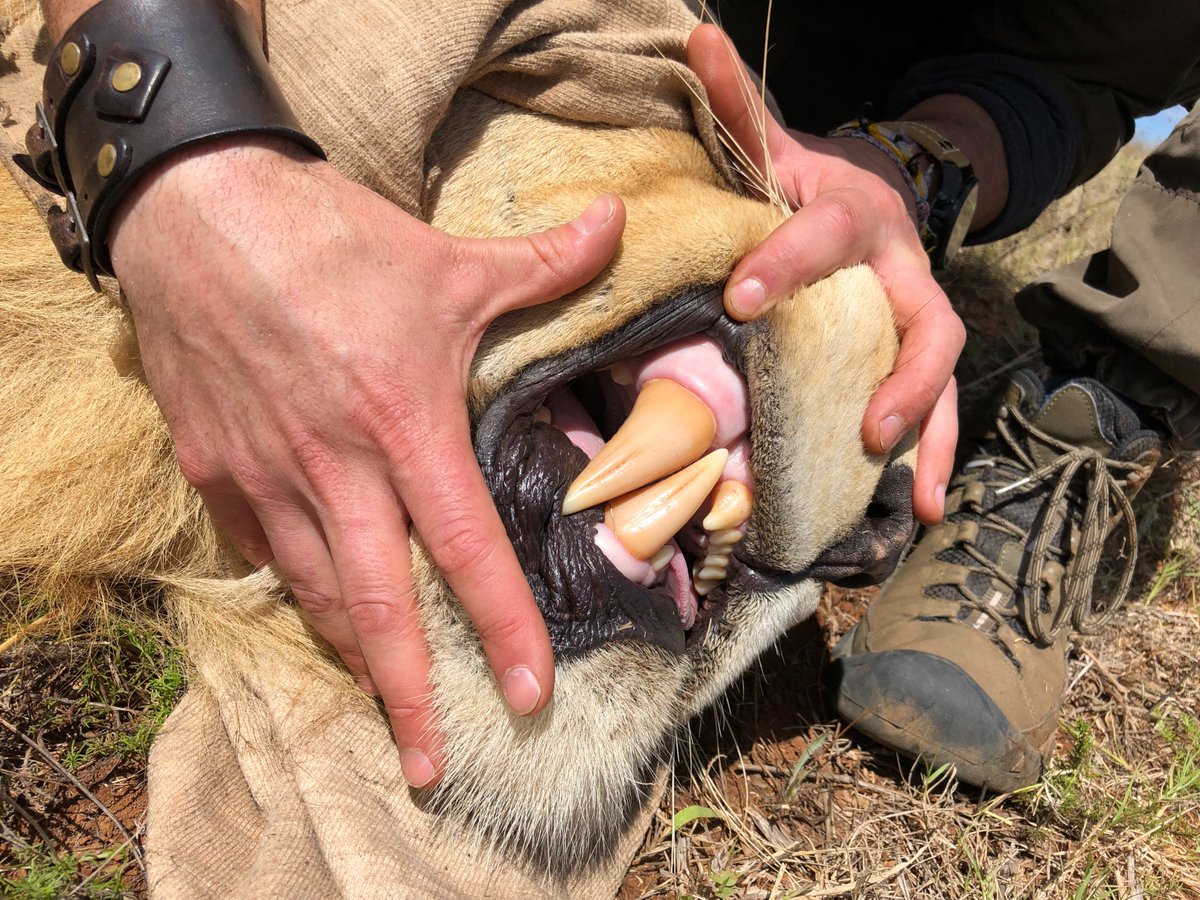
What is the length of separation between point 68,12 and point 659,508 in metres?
1.18

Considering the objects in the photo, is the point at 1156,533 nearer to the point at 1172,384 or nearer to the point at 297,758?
the point at 1172,384

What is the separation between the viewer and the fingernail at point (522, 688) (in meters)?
1.18

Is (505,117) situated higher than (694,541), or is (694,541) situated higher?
(505,117)

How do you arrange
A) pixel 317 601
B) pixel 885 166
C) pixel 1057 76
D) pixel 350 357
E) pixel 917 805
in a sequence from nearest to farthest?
pixel 350 357, pixel 317 601, pixel 917 805, pixel 885 166, pixel 1057 76

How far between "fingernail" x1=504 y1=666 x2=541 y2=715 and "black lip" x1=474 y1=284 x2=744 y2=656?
82 mm

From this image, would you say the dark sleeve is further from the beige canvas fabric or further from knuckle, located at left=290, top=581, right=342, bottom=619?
knuckle, located at left=290, top=581, right=342, bottom=619

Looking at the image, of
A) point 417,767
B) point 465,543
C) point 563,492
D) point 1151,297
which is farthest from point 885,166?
point 417,767

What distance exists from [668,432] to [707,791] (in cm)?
103

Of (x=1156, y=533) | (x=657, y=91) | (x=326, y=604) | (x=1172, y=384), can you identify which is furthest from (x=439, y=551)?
(x=1156, y=533)

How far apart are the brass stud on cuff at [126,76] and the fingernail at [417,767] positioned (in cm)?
104

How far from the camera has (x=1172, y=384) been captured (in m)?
2.31

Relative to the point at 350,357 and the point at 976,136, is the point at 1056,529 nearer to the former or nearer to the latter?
the point at 976,136

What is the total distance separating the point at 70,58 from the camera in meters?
1.21

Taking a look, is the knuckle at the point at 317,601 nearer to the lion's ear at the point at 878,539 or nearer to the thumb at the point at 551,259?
the thumb at the point at 551,259
